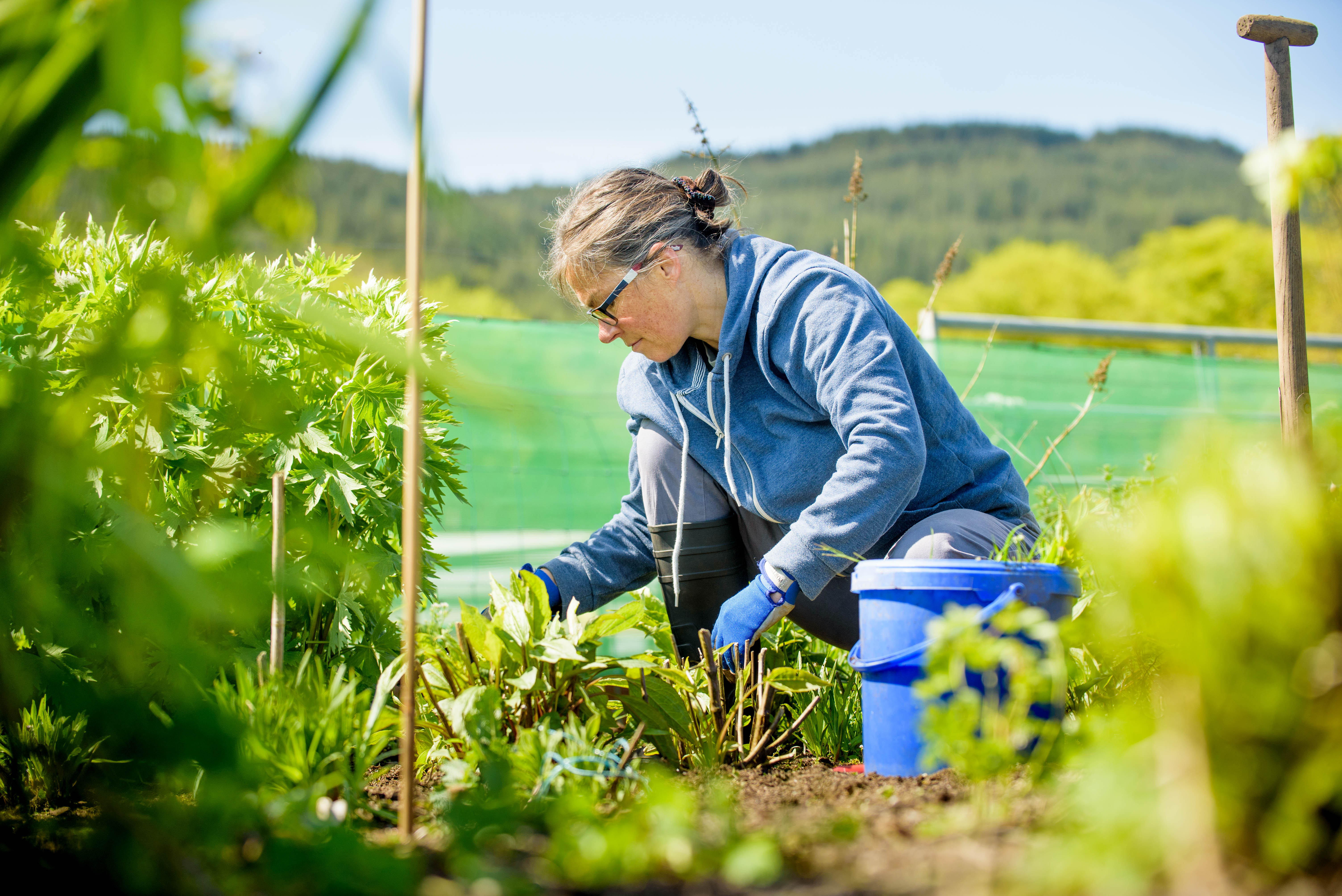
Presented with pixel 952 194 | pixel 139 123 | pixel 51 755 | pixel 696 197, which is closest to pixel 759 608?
pixel 696 197

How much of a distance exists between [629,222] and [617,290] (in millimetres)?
165

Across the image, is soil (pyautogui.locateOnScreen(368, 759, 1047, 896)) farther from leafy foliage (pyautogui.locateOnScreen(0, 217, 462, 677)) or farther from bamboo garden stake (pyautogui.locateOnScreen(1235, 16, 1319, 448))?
bamboo garden stake (pyautogui.locateOnScreen(1235, 16, 1319, 448))

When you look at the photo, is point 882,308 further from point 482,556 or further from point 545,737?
point 482,556

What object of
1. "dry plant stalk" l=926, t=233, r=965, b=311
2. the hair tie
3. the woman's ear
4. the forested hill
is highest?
the forested hill

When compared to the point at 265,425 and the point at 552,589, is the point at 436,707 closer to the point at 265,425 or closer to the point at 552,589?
the point at 265,425

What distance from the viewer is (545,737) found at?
132 centimetres

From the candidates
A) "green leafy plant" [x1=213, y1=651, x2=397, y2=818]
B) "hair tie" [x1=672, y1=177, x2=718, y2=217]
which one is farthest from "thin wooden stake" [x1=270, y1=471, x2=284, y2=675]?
"hair tie" [x1=672, y1=177, x2=718, y2=217]

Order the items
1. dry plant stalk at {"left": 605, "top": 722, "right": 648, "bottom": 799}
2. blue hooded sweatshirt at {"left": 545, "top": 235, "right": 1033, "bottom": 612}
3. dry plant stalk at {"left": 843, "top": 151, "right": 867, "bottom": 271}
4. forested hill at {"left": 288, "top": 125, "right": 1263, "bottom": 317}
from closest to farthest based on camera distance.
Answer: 1. dry plant stalk at {"left": 605, "top": 722, "right": 648, "bottom": 799}
2. blue hooded sweatshirt at {"left": 545, "top": 235, "right": 1033, "bottom": 612}
3. dry plant stalk at {"left": 843, "top": 151, "right": 867, "bottom": 271}
4. forested hill at {"left": 288, "top": 125, "right": 1263, "bottom": 317}

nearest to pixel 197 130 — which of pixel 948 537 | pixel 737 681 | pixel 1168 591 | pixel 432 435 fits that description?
pixel 1168 591

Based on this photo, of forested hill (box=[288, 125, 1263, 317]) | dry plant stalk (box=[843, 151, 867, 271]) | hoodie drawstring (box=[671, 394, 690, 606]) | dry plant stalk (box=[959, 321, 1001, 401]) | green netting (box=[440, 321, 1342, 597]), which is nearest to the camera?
hoodie drawstring (box=[671, 394, 690, 606])

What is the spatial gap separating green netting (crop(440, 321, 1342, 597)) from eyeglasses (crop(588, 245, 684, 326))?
174 cm

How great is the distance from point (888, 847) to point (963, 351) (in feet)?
13.7

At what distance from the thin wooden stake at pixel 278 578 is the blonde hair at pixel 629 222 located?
1060 millimetres

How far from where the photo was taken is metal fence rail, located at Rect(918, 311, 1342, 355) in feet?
14.3
